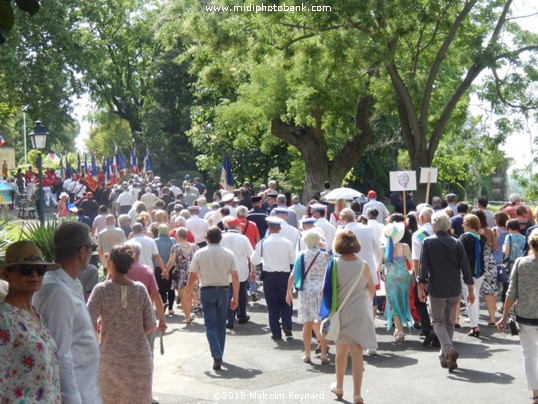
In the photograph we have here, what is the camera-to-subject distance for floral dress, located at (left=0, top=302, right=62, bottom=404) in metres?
4.67

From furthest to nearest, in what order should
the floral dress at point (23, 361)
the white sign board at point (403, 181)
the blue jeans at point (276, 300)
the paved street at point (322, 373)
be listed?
the white sign board at point (403, 181)
the blue jeans at point (276, 300)
the paved street at point (322, 373)
the floral dress at point (23, 361)

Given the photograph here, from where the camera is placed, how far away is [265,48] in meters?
25.5

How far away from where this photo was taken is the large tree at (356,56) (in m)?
23.4

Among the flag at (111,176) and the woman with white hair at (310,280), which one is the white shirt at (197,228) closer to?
the woman with white hair at (310,280)

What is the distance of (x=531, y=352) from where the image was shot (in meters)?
9.05

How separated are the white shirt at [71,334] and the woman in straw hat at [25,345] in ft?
0.88

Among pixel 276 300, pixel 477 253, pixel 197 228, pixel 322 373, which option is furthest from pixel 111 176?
pixel 322 373

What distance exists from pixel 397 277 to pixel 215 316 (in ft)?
9.59

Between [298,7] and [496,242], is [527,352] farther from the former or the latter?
[298,7]

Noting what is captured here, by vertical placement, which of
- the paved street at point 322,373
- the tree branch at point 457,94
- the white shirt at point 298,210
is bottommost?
the paved street at point 322,373

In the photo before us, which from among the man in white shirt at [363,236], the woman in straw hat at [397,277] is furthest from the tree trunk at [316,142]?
the woman in straw hat at [397,277]

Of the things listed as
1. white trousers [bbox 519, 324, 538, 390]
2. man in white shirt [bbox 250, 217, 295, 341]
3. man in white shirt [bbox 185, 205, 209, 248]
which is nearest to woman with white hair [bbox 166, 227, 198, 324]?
man in white shirt [bbox 250, 217, 295, 341]

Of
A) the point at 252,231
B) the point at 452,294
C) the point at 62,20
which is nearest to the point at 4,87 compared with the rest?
the point at 62,20

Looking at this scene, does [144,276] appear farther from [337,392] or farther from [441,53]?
[441,53]
